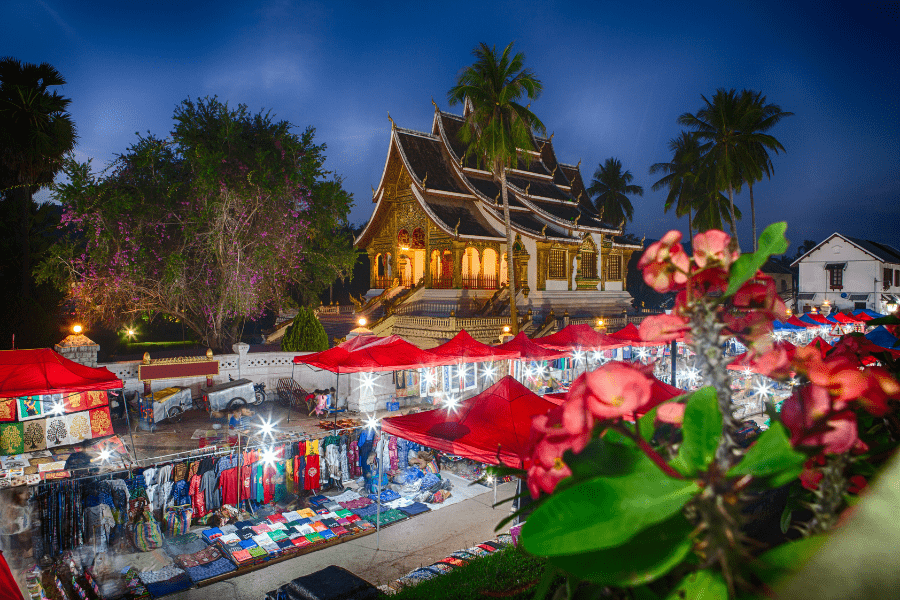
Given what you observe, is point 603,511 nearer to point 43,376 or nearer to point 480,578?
point 480,578

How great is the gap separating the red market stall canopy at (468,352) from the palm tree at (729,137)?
26.9m

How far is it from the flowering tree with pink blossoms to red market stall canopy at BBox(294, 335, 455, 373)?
1129cm

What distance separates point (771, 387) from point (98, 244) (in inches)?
994

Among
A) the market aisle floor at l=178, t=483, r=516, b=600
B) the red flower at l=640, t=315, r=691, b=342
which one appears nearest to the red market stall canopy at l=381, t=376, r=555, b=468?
the market aisle floor at l=178, t=483, r=516, b=600

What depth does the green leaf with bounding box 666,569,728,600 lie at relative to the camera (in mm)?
945

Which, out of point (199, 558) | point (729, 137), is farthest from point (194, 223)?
point (729, 137)

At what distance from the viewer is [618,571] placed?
994 mm

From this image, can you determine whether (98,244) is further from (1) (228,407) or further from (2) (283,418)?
(2) (283,418)

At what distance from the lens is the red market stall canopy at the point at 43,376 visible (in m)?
9.87

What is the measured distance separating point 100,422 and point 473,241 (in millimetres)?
20286

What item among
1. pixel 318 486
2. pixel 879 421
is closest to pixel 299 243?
pixel 318 486

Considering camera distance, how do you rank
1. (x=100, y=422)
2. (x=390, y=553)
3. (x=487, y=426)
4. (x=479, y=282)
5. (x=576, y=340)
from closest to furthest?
(x=487, y=426) → (x=390, y=553) → (x=100, y=422) → (x=576, y=340) → (x=479, y=282)

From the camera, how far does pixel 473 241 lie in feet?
Answer: 95.9

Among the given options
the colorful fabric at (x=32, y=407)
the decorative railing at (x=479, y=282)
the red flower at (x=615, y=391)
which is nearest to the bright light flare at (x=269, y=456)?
the colorful fabric at (x=32, y=407)
